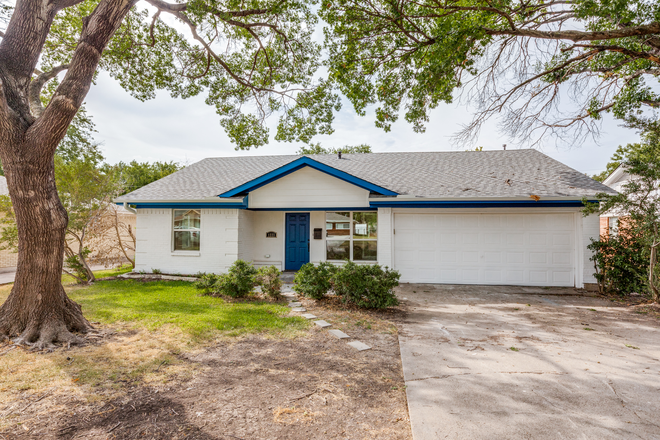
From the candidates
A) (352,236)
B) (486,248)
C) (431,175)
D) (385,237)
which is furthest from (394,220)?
(486,248)

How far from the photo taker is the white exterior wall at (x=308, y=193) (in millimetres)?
10188

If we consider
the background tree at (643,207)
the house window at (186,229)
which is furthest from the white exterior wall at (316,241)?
the background tree at (643,207)

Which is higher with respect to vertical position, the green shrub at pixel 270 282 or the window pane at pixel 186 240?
the window pane at pixel 186 240

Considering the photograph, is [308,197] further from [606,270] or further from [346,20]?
[606,270]

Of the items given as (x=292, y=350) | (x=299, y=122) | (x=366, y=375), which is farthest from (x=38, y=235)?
Result: (x=299, y=122)

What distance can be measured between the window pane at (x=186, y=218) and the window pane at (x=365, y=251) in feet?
18.2

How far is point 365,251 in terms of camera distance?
36.1 ft

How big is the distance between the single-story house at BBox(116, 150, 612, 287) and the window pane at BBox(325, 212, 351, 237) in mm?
36

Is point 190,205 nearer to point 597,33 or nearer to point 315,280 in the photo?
point 315,280

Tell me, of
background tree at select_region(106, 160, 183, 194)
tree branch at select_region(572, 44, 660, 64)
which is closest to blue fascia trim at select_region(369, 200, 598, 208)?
tree branch at select_region(572, 44, 660, 64)

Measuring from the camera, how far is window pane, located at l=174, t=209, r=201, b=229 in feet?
36.0

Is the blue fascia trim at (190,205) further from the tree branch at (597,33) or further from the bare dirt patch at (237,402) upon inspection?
the tree branch at (597,33)

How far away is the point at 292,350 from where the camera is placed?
4.46m

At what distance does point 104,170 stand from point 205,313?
760 cm
